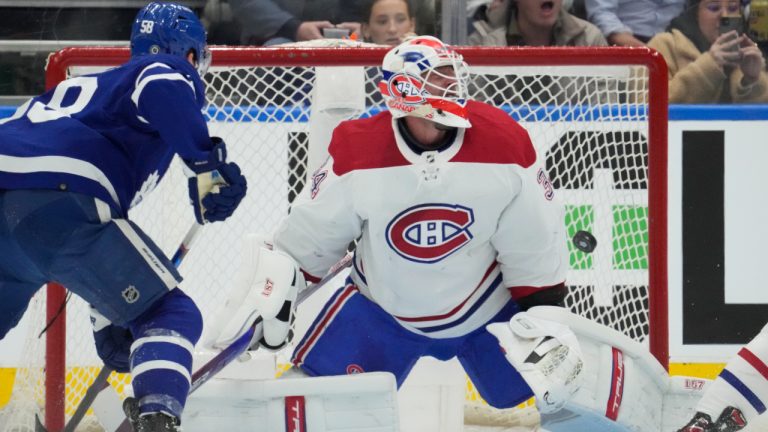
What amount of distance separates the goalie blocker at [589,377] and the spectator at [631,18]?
170 cm

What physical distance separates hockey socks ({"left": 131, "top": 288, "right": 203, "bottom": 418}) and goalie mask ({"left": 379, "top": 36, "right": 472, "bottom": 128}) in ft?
2.11

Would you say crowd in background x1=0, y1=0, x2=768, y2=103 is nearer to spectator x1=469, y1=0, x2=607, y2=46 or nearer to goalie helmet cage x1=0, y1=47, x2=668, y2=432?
spectator x1=469, y1=0, x2=607, y2=46

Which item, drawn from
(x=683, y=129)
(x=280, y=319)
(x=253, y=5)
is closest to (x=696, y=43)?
(x=683, y=129)

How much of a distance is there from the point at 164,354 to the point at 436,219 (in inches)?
26.3

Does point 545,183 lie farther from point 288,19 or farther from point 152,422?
point 288,19

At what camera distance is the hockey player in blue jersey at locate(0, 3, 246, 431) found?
8.31 feet

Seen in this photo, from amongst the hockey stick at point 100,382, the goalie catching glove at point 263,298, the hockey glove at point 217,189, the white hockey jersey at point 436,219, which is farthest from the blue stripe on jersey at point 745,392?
the hockey stick at point 100,382

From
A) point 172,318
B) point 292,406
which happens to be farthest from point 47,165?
point 292,406

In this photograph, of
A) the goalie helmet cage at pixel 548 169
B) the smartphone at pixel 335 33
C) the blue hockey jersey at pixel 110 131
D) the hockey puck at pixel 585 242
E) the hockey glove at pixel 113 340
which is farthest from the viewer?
the smartphone at pixel 335 33

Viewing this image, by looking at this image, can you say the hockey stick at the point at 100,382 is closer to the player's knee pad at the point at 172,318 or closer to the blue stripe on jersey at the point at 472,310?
the player's knee pad at the point at 172,318

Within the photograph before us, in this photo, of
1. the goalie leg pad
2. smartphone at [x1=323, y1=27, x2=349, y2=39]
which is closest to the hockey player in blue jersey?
the goalie leg pad

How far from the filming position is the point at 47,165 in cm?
259

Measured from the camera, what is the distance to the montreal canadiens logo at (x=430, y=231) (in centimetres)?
279

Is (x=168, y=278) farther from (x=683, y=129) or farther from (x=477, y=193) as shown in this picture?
(x=683, y=129)
